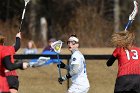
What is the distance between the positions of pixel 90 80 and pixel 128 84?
467 centimetres

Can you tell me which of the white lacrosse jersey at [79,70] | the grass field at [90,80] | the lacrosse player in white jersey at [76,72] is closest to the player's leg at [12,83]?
the lacrosse player in white jersey at [76,72]

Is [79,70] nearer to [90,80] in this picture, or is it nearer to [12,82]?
[12,82]

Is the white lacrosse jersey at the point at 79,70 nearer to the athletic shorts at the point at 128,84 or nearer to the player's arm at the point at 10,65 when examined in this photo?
the athletic shorts at the point at 128,84

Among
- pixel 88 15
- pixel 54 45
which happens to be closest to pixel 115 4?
pixel 88 15

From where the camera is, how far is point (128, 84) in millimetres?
9945

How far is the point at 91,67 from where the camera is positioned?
14906mm

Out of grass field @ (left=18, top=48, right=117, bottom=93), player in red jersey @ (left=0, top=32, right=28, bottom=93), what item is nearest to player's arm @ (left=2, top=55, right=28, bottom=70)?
player in red jersey @ (left=0, top=32, right=28, bottom=93)

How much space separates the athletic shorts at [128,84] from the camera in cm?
995

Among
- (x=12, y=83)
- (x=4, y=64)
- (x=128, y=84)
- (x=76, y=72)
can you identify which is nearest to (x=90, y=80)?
(x=12, y=83)

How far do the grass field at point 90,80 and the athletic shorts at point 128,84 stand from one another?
4.38m

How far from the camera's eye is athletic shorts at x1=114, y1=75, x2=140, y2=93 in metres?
9.95

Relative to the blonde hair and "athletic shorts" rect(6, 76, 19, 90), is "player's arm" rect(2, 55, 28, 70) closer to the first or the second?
the blonde hair

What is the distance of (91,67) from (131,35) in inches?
199

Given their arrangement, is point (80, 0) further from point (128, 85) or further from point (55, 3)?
point (128, 85)
